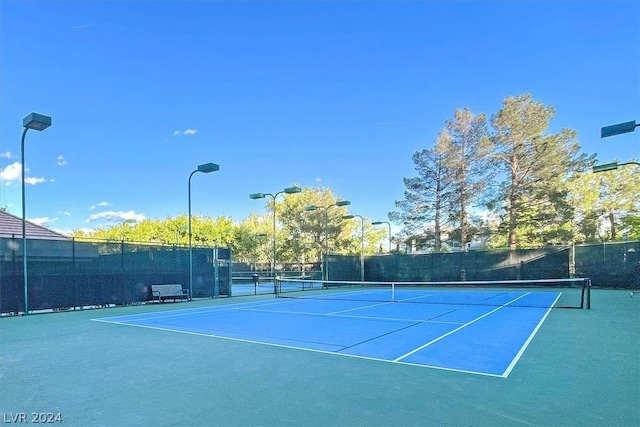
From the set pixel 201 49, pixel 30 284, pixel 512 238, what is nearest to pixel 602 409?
pixel 30 284

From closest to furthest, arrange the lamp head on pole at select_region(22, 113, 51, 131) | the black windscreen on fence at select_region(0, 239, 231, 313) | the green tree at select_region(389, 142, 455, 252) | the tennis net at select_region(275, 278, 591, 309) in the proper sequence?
the lamp head on pole at select_region(22, 113, 51, 131), the black windscreen on fence at select_region(0, 239, 231, 313), the tennis net at select_region(275, 278, 591, 309), the green tree at select_region(389, 142, 455, 252)

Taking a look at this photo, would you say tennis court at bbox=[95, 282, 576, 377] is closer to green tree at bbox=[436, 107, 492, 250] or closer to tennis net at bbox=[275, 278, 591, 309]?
tennis net at bbox=[275, 278, 591, 309]

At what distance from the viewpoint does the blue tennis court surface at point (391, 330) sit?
516 centimetres

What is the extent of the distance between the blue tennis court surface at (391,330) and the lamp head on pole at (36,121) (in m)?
A: 4.69

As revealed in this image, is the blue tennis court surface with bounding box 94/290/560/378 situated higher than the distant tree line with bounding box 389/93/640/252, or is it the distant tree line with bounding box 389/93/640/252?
the distant tree line with bounding box 389/93/640/252

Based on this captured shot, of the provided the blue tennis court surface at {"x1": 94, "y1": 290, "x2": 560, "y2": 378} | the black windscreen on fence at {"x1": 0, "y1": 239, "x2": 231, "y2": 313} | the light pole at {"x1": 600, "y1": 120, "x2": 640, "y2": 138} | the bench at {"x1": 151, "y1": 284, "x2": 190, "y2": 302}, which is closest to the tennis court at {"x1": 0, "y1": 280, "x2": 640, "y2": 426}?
the blue tennis court surface at {"x1": 94, "y1": 290, "x2": 560, "y2": 378}

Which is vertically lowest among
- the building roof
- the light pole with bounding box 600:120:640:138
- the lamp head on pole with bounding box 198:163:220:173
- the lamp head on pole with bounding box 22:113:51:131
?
the building roof

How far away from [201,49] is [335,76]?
742cm

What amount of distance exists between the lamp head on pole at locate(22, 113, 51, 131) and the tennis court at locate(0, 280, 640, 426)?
4462 millimetres

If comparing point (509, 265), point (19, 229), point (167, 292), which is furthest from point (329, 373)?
point (509, 265)

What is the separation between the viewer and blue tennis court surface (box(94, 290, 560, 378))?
5.16m

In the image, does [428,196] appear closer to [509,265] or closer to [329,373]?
[509,265]

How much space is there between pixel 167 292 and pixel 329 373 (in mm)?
11211

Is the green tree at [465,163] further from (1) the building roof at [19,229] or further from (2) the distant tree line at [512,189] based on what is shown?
(1) the building roof at [19,229]
